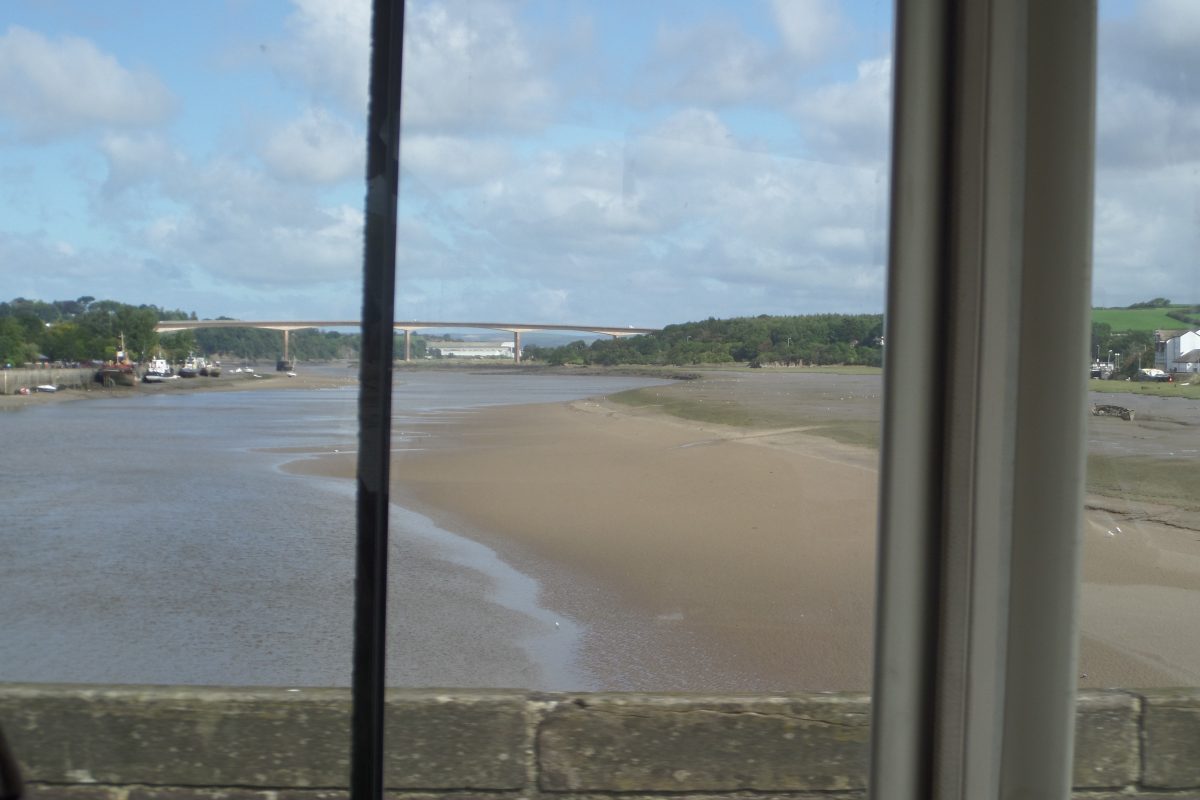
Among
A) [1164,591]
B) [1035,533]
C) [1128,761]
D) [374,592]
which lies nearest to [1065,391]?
[1035,533]

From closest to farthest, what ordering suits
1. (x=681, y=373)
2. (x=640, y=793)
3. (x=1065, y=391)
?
(x=1065, y=391) < (x=640, y=793) < (x=681, y=373)

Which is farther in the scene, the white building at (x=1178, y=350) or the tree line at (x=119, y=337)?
the white building at (x=1178, y=350)

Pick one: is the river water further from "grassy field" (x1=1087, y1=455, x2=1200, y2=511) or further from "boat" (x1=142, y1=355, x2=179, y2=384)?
"grassy field" (x1=1087, y1=455, x2=1200, y2=511)

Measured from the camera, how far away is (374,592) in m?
1.60

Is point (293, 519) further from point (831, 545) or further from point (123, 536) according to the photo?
point (831, 545)

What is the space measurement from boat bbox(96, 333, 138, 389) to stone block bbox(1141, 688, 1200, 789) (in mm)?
1890

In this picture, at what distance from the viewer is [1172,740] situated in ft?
5.60

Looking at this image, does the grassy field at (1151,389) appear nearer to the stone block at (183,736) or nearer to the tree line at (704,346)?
the tree line at (704,346)

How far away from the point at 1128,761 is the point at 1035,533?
606 millimetres

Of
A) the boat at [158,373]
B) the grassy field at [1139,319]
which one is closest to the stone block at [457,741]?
the boat at [158,373]

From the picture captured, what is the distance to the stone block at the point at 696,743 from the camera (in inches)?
74.3

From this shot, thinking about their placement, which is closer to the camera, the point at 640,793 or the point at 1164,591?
the point at 1164,591

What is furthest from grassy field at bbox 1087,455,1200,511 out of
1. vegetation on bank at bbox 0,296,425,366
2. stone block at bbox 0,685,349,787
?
stone block at bbox 0,685,349,787

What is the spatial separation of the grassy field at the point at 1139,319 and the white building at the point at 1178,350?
0.04 ft
